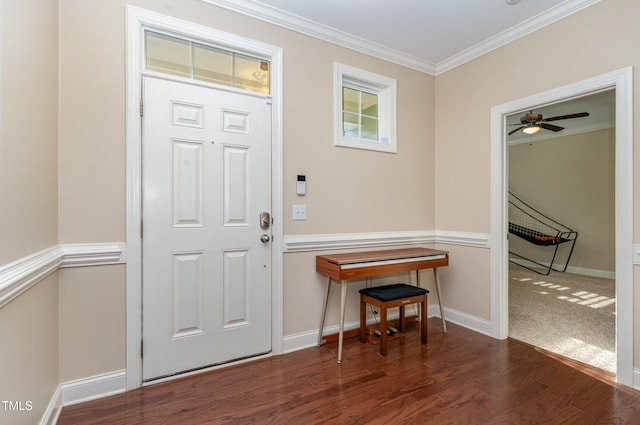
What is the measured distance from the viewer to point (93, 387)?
192 centimetres

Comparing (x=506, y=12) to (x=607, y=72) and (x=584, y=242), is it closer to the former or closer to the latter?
(x=607, y=72)

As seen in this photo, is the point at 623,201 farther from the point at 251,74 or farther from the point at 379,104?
the point at 251,74

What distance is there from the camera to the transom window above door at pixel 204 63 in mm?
2172

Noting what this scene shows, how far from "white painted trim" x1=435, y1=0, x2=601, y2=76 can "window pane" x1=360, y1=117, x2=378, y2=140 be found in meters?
1.01

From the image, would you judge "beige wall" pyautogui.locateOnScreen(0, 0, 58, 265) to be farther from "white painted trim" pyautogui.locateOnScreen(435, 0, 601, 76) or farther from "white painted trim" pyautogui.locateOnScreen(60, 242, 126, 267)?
"white painted trim" pyautogui.locateOnScreen(435, 0, 601, 76)

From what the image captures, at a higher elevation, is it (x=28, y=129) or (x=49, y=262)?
(x=28, y=129)

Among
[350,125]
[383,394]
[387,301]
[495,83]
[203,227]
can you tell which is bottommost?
[383,394]

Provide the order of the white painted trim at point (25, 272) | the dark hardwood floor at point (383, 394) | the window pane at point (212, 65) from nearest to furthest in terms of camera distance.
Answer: the white painted trim at point (25, 272), the dark hardwood floor at point (383, 394), the window pane at point (212, 65)

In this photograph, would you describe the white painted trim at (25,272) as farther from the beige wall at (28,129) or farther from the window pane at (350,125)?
the window pane at (350,125)

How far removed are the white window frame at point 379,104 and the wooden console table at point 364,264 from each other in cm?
105

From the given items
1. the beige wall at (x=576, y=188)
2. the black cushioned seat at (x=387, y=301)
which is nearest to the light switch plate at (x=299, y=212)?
the black cushioned seat at (x=387, y=301)

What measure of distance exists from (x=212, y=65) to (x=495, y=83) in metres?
2.54

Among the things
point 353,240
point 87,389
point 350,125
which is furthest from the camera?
point 350,125

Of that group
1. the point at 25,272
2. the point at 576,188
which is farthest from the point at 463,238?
the point at 576,188
